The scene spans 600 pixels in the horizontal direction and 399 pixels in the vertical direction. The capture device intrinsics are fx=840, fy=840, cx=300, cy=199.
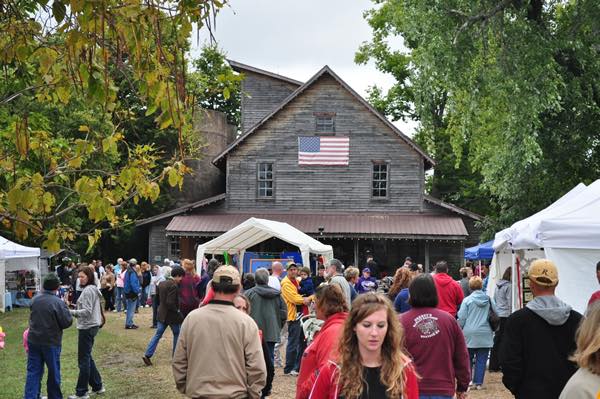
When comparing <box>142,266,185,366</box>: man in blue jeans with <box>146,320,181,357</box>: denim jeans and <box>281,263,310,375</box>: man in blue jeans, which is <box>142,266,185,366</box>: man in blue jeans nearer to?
<box>146,320,181,357</box>: denim jeans

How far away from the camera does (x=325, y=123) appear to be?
39031mm

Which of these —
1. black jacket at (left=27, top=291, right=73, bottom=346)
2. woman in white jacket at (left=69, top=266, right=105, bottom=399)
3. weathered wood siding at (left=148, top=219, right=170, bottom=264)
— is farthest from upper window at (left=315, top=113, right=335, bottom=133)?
black jacket at (left=27, top=291, right=73, bottom=346)

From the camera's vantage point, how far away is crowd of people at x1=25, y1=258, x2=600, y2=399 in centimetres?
436

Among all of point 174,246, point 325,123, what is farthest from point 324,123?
point 174,246

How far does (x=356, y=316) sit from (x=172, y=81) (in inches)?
81.0

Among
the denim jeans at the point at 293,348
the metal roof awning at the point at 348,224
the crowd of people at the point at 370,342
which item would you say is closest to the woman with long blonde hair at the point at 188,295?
A: the denim jeans at the point at 293,348

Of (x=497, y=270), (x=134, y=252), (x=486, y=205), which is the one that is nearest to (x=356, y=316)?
(x=497, y=270)

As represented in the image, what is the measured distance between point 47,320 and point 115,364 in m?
6.08

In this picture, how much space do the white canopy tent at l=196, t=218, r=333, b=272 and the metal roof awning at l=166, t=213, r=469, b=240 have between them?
35.3ft

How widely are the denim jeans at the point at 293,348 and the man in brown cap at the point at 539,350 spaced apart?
342 inches

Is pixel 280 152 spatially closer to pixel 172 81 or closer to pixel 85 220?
pixel 85 220

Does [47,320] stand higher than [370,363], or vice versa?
[370,363]

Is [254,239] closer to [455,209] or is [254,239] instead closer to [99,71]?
[455,209]

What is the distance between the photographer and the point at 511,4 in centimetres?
1892
